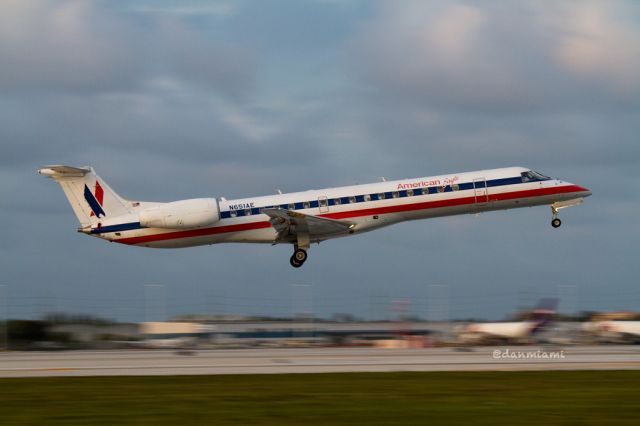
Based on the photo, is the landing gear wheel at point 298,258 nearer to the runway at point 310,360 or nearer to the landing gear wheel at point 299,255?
the landing gear wheel at point 299,255

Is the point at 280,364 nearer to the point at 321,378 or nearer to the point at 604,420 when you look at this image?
the point at 321,378

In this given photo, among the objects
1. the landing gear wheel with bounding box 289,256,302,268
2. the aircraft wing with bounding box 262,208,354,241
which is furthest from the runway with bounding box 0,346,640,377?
the landing gear wheel with bounding box 289,256,302,268

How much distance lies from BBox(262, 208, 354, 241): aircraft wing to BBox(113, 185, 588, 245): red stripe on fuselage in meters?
0.51

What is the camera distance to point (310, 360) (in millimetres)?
24672

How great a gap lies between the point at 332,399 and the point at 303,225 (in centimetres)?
1748

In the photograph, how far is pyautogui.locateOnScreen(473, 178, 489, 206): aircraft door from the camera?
112ft

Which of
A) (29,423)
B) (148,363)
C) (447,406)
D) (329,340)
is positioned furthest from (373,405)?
(329,340)

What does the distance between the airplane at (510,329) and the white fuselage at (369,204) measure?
16.5 feet

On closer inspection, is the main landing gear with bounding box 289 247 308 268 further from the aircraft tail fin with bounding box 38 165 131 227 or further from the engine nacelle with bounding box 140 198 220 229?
the aircraft tail fin with bounding box 38 165 131 227

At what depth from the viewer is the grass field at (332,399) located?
14.2 m

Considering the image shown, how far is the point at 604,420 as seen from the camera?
46.2 ft

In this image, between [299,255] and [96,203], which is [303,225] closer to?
[299,255]

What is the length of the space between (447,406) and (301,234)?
19126 millimetres

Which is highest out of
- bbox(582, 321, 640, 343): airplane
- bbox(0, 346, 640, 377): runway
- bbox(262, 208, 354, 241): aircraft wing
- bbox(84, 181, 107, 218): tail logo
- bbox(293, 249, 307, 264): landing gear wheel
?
bbox(84, 181, 107, 218): tail logo
